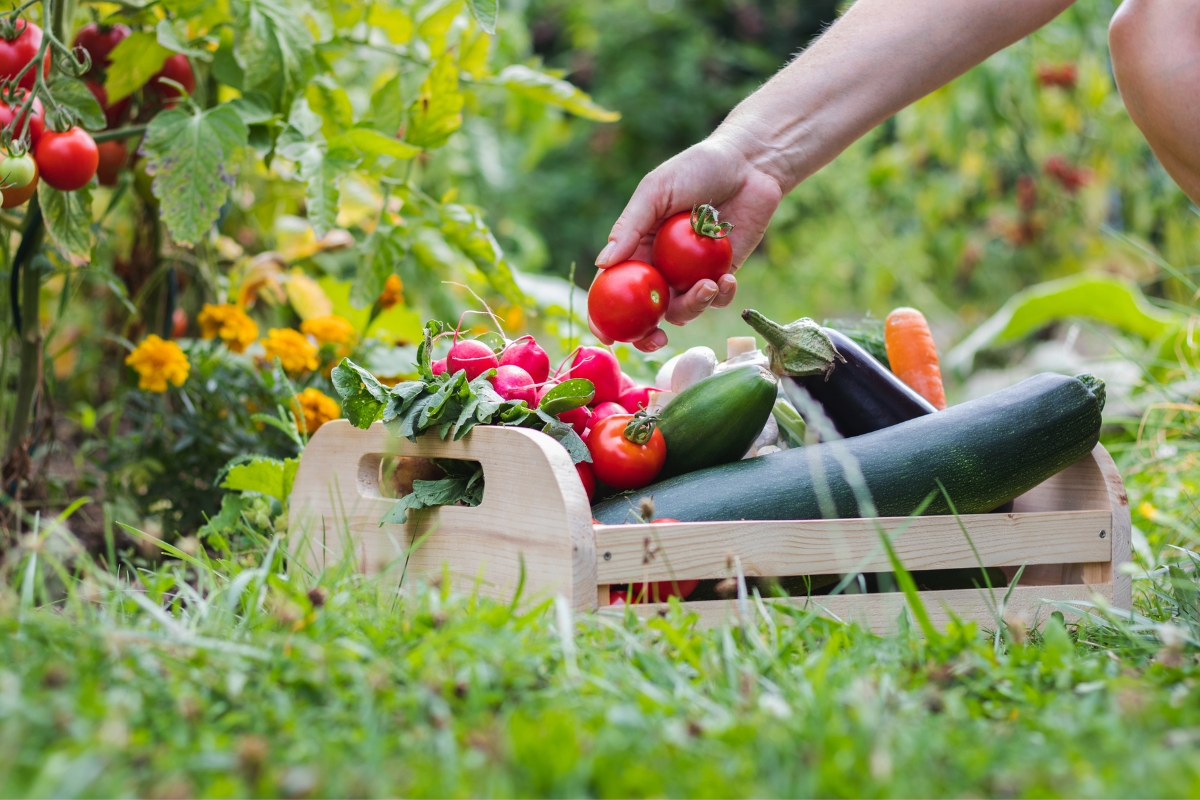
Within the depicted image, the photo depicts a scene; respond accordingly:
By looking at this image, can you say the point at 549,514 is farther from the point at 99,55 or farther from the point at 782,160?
the point at 99,55

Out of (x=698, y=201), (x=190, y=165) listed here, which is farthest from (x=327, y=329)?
(x=698, y=201)

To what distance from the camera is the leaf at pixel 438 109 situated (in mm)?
2139

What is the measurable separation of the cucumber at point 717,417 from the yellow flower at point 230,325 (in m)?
1.15

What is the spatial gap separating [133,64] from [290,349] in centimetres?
65

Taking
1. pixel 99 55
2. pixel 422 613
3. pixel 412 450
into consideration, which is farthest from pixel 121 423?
pixel 422 613

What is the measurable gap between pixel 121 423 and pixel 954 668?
255 centimetres

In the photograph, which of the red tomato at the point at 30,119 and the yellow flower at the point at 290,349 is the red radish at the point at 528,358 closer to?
the yellow flower at the point at 290,349

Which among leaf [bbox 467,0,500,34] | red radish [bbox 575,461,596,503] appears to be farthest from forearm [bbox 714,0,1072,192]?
red radish [bbox 575,461,596,503]

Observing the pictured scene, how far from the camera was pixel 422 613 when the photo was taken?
111cm

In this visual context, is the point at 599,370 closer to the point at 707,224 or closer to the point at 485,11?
the point at 707,224

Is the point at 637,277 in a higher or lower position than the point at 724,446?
higher

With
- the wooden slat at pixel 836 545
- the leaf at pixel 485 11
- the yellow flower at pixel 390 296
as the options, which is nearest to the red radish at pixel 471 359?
the wooden slat at pixel 836 545

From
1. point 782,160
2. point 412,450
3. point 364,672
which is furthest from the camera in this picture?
point 782,160

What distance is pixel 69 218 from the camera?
1.80 meters
